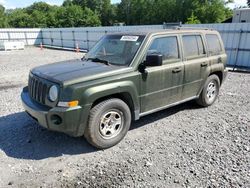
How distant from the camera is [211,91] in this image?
5801 mm

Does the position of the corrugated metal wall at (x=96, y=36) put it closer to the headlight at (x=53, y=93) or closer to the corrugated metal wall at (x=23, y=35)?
the corrugated metal wall at (x=23, y=35)

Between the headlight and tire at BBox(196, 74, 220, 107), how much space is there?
139 inches

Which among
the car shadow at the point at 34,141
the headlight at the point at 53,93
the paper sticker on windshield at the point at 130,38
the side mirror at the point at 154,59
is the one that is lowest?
the car shadow at the point at 34,141

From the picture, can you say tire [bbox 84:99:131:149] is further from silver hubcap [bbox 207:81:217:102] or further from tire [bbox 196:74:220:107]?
silver hubcap [bbox 207:81:217:102]

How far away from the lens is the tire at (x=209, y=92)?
5.53 metres

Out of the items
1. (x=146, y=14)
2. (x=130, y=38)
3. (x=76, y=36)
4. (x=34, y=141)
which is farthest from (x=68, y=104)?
(x=146, y=14)

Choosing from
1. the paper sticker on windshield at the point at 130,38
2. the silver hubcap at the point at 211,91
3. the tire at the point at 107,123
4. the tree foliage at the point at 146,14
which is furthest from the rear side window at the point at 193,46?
the tree foliage at the point at 146,14

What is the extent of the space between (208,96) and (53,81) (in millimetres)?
3904

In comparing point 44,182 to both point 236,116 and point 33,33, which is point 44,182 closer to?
point 236,116

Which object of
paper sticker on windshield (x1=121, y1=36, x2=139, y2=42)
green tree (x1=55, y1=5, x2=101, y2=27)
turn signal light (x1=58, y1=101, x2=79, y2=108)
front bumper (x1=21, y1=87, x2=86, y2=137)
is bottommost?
front bumper (x1=21, y1=87, x2=86, y2=137)

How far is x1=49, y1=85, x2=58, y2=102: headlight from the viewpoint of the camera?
3.41 meters

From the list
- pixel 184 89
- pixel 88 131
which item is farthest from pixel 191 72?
pixel 88 131

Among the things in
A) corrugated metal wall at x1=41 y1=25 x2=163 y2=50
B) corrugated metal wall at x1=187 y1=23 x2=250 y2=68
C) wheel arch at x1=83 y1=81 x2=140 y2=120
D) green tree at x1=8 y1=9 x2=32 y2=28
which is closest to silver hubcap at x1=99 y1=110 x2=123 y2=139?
wheel arch at x1=83 y1=81 x2=140 y2=120

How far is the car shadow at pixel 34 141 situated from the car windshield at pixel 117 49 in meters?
1.44
